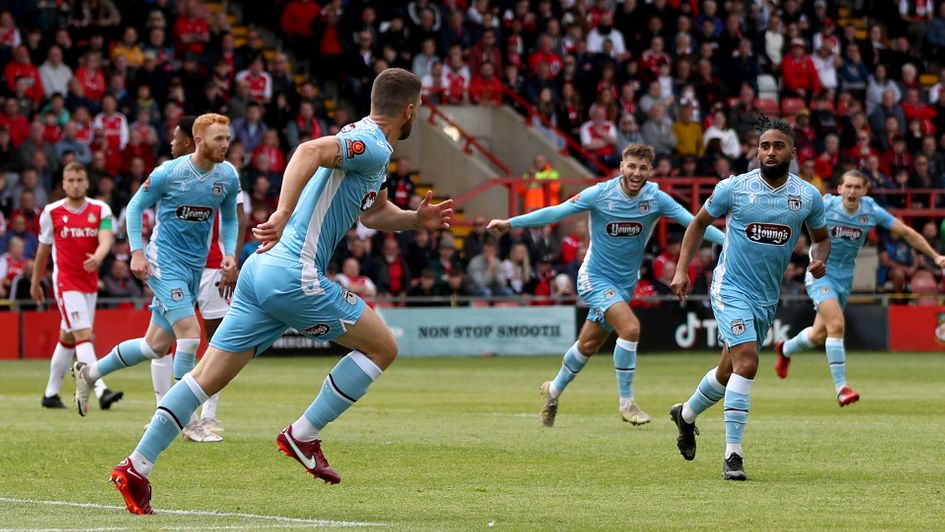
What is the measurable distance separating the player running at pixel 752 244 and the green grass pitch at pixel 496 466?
80 centimetres

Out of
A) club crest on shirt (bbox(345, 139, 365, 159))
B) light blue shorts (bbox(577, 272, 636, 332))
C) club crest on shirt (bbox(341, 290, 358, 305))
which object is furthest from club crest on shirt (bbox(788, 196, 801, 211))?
light blue shorts (bbox(577, 272, 636, 332))

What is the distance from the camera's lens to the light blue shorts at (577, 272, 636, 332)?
14875 mm

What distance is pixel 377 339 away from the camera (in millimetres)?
8789

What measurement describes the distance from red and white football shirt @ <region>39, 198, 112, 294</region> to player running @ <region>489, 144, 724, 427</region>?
4543mm

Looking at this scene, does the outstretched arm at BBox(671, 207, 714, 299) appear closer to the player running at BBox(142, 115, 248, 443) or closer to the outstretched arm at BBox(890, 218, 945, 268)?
the player running at BBox(142, 115, 248, 443)

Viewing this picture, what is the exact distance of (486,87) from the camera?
107 feet

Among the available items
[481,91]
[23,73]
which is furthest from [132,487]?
[481,91]

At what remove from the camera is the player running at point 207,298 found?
12.9 meters

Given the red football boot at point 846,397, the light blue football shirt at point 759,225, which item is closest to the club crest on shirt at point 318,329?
the light blue football shirt at point 759,225

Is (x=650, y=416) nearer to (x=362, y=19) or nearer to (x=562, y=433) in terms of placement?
(x=562, y=433)

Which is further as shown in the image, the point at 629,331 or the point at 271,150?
the point at 271,150

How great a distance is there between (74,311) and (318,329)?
814cm

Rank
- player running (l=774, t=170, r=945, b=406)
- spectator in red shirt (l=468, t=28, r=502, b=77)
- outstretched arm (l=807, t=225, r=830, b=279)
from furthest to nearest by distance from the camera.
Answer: spectator in red shirt (l=468, t=28, r=502, b=77) → player running (l=774, t=170, r=945, b=406) → outstretched arm (l=807, t=225, r=830, b=279)

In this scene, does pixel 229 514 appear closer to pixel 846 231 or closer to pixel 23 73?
pixel 846 231
